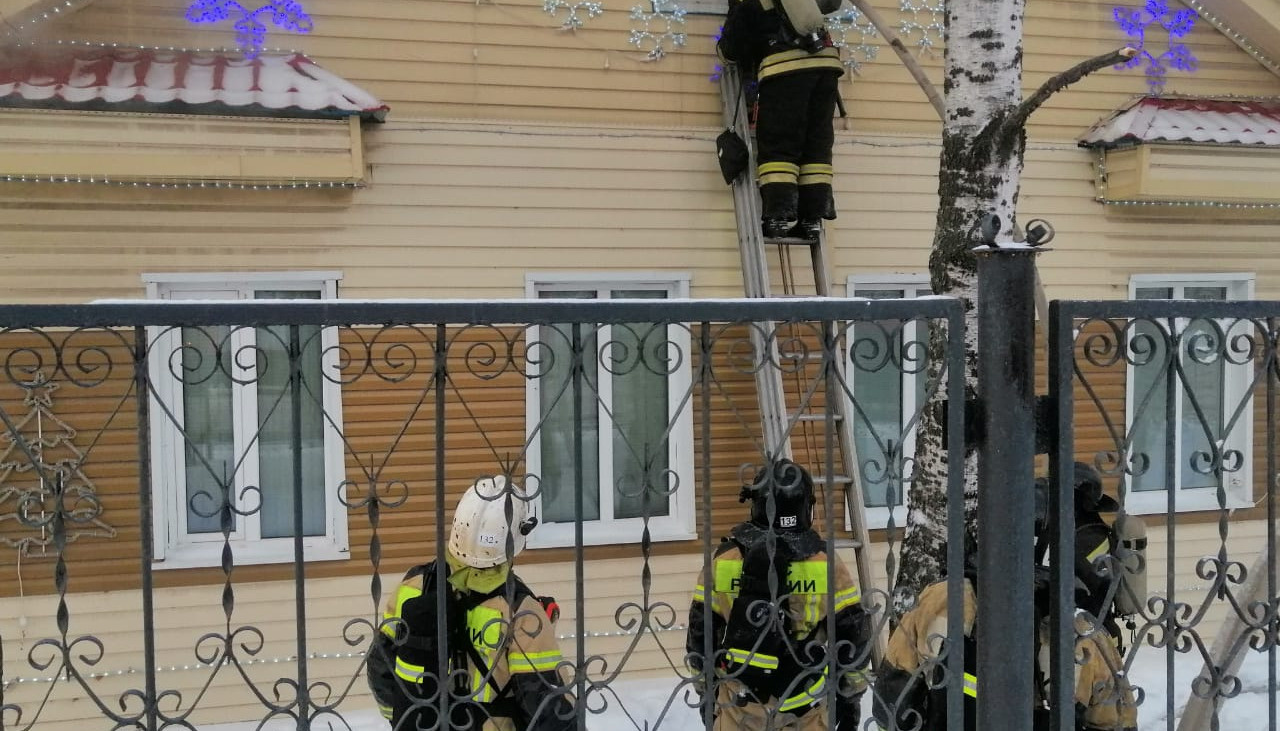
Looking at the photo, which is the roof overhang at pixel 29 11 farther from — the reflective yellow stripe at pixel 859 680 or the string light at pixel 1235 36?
the string light at pixel 1235 36

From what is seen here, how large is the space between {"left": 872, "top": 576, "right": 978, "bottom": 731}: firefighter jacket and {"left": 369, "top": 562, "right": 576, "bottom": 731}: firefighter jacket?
841mm

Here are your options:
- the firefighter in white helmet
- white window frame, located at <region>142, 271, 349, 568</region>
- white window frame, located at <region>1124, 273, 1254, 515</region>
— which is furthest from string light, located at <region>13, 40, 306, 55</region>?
white window frame, located at <region>1124, 273, 1254, 515</region>

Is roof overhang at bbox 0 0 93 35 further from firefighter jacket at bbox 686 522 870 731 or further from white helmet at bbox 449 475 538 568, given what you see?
firefighter jacket at bbox 686 522 870 731

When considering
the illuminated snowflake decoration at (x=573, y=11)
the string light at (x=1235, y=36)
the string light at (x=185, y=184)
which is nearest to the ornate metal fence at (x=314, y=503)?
the string light at (x=185, y=184)

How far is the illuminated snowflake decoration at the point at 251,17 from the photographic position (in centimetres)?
476

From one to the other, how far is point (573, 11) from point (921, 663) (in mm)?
4104

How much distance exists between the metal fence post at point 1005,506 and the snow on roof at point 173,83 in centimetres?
349

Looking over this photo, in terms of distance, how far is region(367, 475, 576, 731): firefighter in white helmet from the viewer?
103 inches

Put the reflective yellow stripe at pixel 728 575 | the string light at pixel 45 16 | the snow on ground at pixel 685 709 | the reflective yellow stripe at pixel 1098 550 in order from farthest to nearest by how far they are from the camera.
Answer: the snow on ground at pixel 685 709 < the string light at pixel 45 16 < the reflective yellow stripe at pixel 728 575 < the reflective yellow stripe at pixel 1098 550

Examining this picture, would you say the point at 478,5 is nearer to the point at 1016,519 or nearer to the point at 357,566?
the point at 357,566

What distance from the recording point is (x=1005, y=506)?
7.11 ft

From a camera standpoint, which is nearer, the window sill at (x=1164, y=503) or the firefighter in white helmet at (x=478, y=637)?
the firefighter in white helmet at (x=478, y=637)

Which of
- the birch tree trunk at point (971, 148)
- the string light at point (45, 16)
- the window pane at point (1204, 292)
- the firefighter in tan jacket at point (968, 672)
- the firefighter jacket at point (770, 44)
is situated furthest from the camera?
the window pane at point (1204, 292)

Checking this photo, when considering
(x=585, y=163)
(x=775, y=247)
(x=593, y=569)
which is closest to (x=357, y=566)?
(x=593, y=569)
